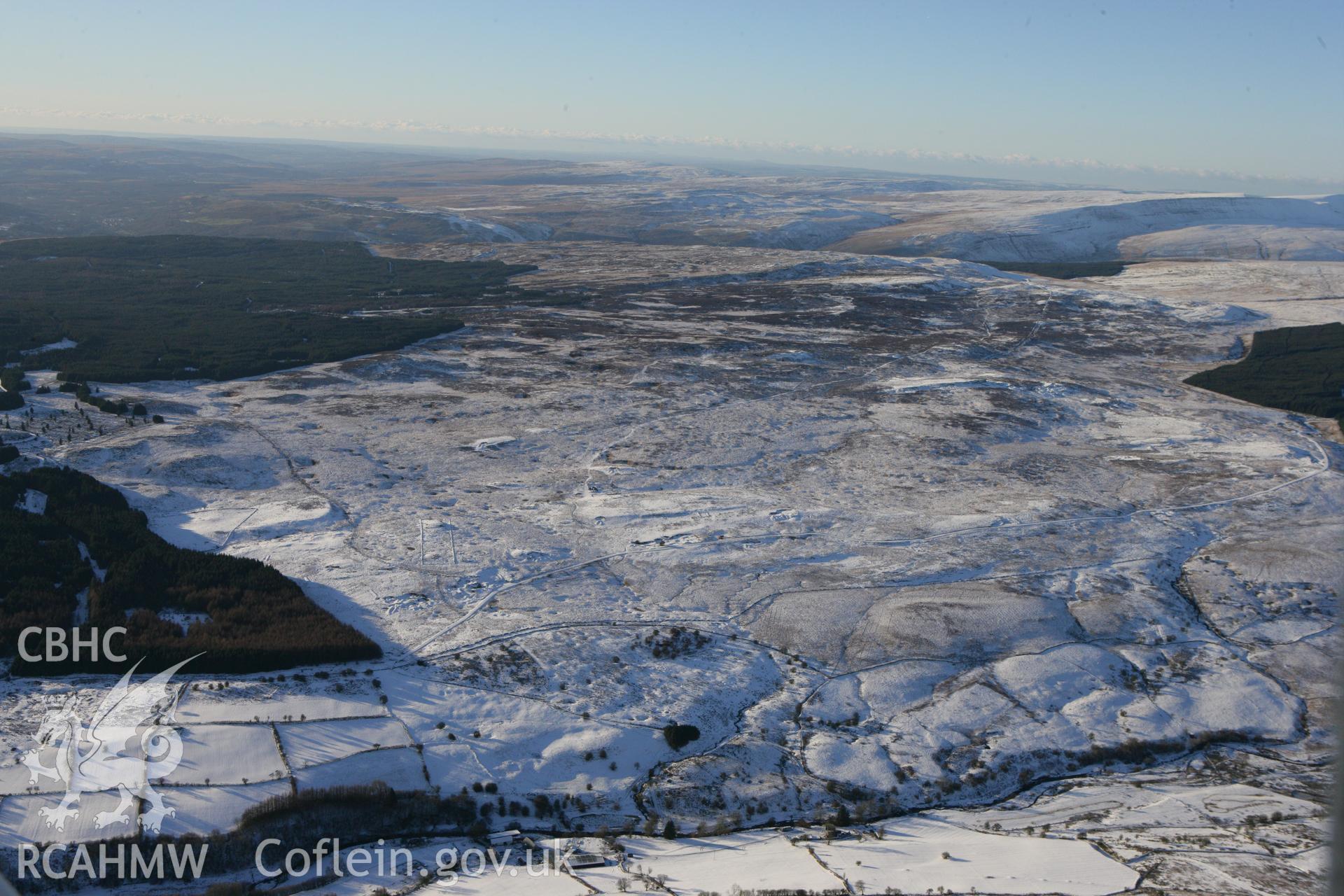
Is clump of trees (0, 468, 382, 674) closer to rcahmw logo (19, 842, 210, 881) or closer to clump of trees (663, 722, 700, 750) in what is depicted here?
rcahmw logo (19, 842, 210, 881)

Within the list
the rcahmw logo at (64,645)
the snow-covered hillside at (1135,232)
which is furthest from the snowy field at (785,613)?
the snow-covered hillside at (1135,232)

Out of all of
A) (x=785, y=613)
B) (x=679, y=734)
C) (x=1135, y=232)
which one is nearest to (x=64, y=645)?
(x=679, y=734)

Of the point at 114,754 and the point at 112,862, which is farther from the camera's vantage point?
the point at 114,754

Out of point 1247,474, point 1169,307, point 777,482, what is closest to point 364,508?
point 777,482

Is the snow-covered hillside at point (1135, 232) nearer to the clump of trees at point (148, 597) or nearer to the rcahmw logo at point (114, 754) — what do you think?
the clump of trees at point (148, 597)

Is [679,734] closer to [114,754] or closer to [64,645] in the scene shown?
[114,754]

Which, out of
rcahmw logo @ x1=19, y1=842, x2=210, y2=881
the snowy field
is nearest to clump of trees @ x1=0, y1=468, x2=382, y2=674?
the snowy field
